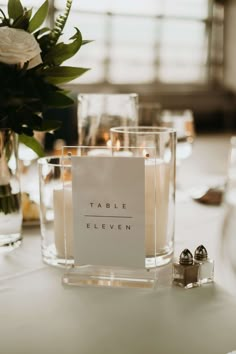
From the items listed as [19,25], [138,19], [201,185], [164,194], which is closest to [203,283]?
[164,194]

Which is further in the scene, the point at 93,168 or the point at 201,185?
the point at 201,185

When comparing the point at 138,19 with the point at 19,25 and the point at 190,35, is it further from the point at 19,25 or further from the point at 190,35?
the point at 19,25

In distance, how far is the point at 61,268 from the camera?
97 centimetres

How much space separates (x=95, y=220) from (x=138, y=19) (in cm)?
449

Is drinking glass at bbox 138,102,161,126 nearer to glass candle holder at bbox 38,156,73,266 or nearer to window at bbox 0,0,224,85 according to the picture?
glass candle holder at bbox 38,156,73,266

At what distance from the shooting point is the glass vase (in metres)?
1.05

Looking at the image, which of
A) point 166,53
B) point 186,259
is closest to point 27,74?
point 186,259

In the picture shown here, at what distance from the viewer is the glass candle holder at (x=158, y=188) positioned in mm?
937

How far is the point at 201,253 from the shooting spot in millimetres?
895

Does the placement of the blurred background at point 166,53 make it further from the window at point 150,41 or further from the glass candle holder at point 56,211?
the glass candle holder at point 56,211

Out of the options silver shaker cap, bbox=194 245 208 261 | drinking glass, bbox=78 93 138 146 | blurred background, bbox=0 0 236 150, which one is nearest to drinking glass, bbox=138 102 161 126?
drinking glass, bbox=78 93 138 146

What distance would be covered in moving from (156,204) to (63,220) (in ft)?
0.54

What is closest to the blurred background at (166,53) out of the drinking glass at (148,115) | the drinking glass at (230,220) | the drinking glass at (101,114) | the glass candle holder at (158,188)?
the drinking glass at (148,115)

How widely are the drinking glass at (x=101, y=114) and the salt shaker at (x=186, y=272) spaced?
1.49 feet
